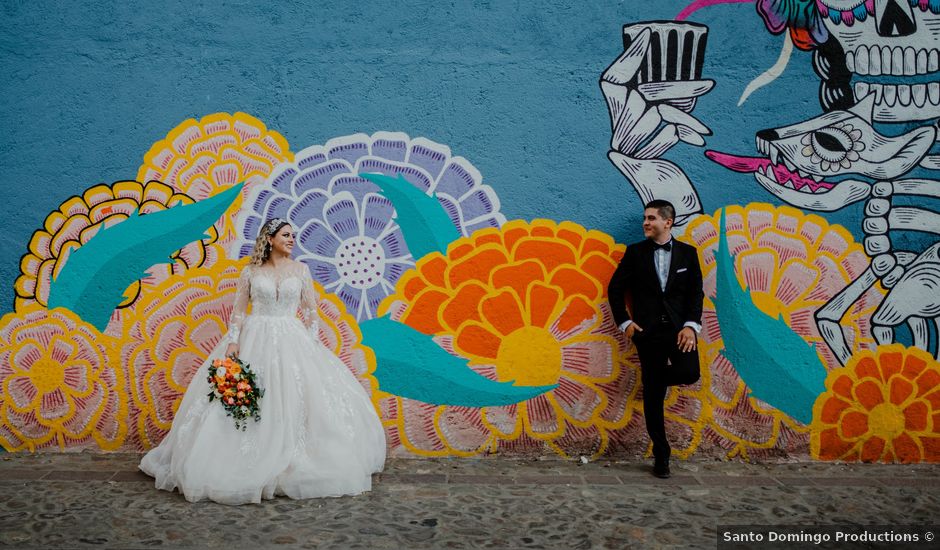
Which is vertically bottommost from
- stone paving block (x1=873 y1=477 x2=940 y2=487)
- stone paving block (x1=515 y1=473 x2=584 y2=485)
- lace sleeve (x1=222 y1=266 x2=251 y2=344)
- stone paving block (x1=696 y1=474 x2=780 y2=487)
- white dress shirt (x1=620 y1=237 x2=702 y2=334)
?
stone paving block (x1=515 y1=473 x2=584 y2=485)

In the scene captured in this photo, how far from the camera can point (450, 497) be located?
422 cm

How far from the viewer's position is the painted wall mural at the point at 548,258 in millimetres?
5016

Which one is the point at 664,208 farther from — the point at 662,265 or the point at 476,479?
the point at 476,479

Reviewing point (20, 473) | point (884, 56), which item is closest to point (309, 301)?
point (20, 473)

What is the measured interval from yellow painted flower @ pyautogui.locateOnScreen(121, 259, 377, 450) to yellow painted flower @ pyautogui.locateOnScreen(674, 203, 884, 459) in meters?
2.80

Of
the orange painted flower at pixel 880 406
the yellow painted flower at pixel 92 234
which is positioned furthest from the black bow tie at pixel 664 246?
the yellow painted flower at pixel 92 234

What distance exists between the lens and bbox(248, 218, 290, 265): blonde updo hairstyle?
464 cm

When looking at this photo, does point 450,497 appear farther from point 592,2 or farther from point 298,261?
point 592,2

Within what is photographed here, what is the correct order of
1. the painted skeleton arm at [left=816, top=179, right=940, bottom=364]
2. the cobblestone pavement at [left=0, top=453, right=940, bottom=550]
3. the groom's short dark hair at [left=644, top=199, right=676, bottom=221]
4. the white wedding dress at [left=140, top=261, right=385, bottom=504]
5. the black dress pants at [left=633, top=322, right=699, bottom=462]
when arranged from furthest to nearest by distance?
1. the painted skeleton arm at [left=816, top=179, right=940, bottom=364]
2. the groom's short dark hair at [left=644, top=199, right=676, bottom=221]
3. the black dress pants at [left=633, top=322, right=699, bottom=462]
4. the white wedding dress at [left=140, top=261, right=385, bottom=504]
5. the cobblestone pavement at [left=0, top=453, right=940, bottom=550]

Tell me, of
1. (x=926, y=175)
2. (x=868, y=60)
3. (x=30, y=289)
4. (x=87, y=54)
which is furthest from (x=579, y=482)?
(x=87, y=54)

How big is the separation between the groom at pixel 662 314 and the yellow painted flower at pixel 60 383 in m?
4.17

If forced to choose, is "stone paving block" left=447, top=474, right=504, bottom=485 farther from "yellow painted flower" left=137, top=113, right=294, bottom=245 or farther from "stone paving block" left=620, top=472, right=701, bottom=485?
"yellow painted flower" left=137, top=113, right=294, bottom=245

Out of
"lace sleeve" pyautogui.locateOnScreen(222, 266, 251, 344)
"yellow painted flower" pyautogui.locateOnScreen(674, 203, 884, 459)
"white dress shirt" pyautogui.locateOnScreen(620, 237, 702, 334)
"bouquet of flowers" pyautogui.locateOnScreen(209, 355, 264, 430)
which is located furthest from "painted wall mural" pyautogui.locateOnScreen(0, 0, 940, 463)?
"bouquet of flowers" pyautogui.locateOnScreen(209, 355, 264, 430)

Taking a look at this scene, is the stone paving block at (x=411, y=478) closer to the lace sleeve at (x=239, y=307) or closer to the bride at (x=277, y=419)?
the bride at (x=277, y=419)
